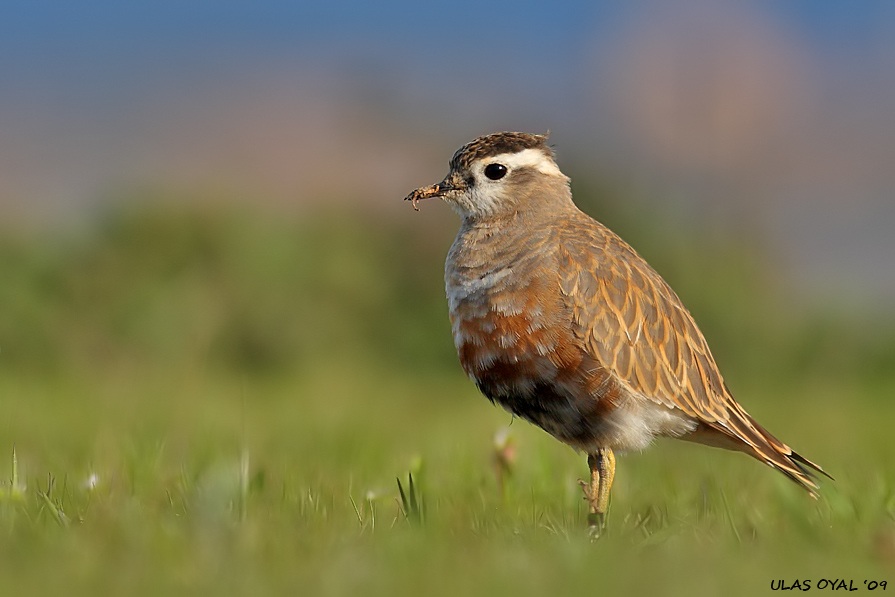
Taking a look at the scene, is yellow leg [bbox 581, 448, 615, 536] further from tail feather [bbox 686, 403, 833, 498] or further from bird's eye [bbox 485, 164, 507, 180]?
bird's eye [bbox 485, 164, 507, 180]

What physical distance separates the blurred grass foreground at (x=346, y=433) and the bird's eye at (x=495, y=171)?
152cm

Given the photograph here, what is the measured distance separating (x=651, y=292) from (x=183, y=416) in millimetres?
4440

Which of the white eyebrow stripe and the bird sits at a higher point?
the white eyebrow stripe

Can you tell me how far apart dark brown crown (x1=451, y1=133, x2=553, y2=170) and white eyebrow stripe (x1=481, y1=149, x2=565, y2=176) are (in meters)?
0.03

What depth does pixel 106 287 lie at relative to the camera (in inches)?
469

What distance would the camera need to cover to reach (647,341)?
254 inches

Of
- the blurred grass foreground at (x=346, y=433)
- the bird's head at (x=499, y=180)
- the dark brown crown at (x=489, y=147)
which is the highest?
the dark brown crown at (x=489, y=147)

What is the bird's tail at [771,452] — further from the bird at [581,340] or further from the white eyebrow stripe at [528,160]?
the white eyebrow stripe at [528,160]

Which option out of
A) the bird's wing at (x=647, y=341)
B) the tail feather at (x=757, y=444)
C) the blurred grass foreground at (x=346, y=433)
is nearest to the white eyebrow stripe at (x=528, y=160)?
the bird's wing at (x=647, y=341)

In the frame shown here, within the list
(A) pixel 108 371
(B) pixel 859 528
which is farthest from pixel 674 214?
(B) pixel 859 528

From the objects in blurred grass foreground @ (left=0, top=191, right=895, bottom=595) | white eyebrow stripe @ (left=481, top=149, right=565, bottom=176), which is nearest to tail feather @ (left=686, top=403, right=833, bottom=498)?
blurred grass foreground @ (left=0, top=191, right=895, bottom=595)

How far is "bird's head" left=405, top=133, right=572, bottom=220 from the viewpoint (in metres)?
6.96

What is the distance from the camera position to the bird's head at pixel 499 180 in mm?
6961

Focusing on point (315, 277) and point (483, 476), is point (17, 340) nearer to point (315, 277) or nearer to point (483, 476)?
point (315, 277)
